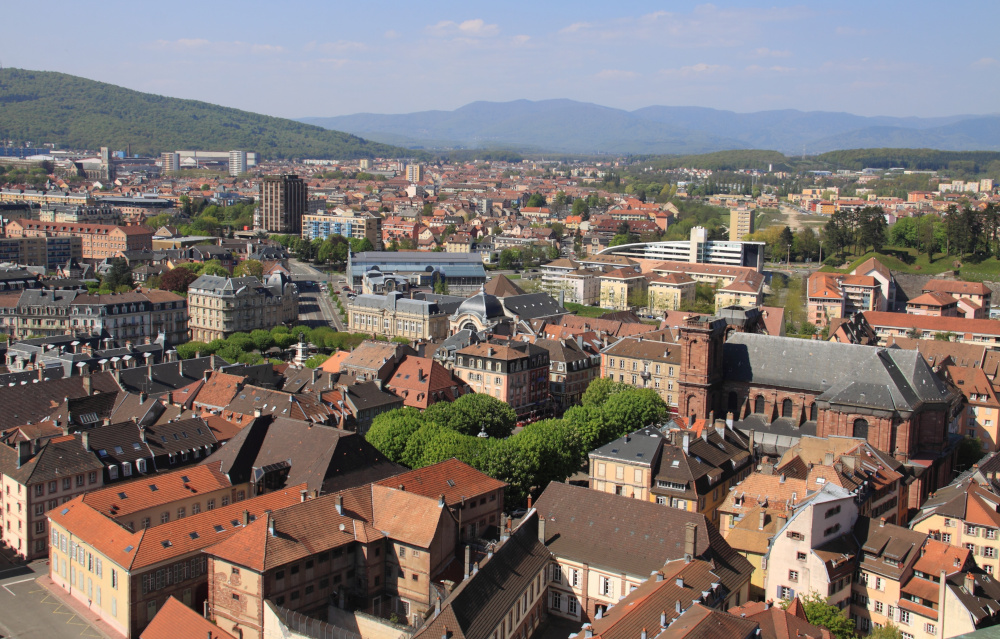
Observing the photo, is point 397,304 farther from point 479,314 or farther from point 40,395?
point 40,395

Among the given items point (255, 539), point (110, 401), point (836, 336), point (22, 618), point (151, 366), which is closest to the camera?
point (255, 539)

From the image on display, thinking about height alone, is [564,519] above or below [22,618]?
above

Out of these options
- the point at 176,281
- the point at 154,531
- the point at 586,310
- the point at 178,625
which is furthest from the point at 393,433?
the point at 586,310

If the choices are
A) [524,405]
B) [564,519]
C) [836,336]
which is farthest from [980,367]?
[564,519]

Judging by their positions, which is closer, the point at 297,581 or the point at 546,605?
the point at 297,581

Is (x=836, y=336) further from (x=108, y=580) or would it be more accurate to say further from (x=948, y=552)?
(x=108, y=580)

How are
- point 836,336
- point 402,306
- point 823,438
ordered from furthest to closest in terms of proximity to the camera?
point 402,306
point 836,336
point 823,438

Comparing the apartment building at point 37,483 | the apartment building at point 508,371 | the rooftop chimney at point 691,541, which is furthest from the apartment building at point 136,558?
the apartment building at point 508,371
